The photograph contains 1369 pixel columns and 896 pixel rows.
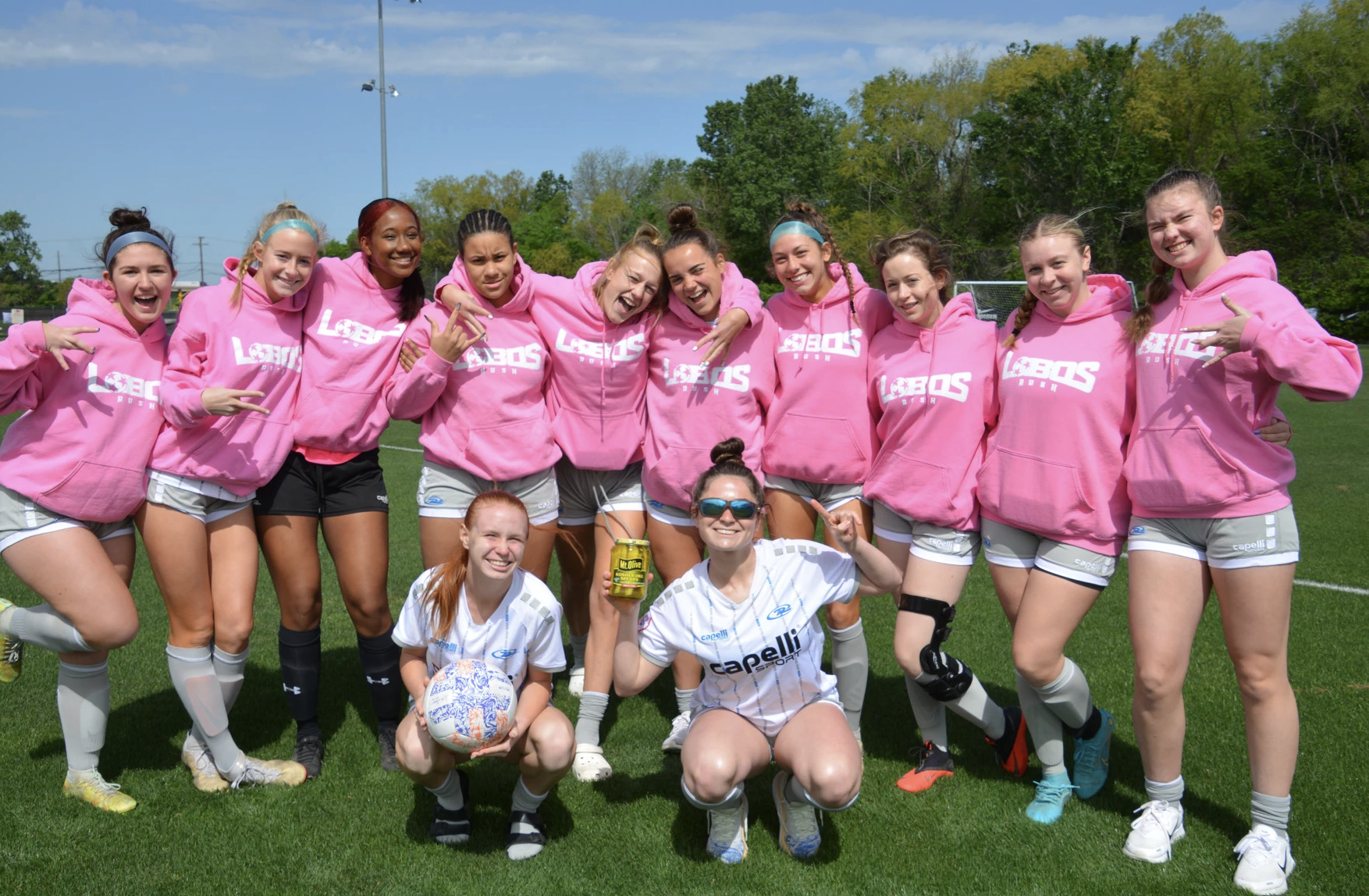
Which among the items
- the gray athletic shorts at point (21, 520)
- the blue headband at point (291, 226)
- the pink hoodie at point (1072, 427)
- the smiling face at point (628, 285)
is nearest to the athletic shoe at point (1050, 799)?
the pink hoodie at point (1072, 427)

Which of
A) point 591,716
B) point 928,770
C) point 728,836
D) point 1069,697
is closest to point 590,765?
point 591,716

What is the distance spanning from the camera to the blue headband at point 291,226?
3980 millimetres

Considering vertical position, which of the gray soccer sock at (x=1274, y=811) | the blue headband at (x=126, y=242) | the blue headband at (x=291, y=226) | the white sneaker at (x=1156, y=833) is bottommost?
the white sneaker at (x=1156, y=833)

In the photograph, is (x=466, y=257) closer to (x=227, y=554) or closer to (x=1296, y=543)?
(x=227, y=554)

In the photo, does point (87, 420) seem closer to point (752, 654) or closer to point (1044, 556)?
point (752, 654)

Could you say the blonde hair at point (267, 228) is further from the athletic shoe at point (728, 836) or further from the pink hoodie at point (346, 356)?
the athletic shoe at point (728, 836)

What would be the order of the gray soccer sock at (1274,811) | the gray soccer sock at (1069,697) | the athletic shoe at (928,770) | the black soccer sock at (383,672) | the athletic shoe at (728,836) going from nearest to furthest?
1. the gray soccer sock at (1274,811)
2. the athletic shoe at (728,836)
3. the gray soccer sock at (1069,697)
4. the athletic shoe at (928,770)
5. the black soccer sock at (383,672)

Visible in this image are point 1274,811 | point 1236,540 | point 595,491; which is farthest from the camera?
point 595,491

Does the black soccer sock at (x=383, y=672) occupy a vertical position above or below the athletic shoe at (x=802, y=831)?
above

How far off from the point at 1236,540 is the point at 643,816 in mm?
2420

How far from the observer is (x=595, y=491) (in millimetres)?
4648

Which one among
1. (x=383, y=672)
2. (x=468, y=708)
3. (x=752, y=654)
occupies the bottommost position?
(x=383, y=672)

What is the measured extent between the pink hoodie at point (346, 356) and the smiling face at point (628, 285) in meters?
0.93

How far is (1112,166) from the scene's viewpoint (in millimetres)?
38094
